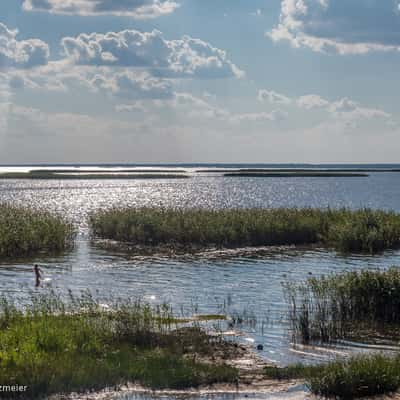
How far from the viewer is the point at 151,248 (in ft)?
137

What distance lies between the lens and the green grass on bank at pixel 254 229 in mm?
41188

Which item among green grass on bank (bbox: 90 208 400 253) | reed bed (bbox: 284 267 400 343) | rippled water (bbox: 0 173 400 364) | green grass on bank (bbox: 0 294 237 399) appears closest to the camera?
green grass on bank (bbox: 0 294 237 399)

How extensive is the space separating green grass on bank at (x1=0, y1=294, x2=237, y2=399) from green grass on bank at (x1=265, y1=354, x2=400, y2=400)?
198 cm

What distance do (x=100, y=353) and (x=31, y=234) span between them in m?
24.4

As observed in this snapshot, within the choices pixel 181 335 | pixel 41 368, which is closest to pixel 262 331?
pixel 181 335

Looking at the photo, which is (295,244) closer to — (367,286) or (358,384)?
(367,286)

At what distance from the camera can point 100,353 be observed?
53.2 ft

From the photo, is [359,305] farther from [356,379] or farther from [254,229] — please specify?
[254,229]

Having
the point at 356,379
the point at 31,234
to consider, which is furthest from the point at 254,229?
the point at 356,379

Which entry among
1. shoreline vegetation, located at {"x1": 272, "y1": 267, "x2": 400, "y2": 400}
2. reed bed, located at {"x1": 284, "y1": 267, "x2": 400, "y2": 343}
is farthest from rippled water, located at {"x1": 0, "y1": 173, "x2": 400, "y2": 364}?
reed bed, located at {"x1": 284, "y1": 267, "x2": 400, "y2": 343}

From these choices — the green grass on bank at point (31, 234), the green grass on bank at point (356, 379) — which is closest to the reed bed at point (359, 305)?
the green grass on bank at point (356, 379)

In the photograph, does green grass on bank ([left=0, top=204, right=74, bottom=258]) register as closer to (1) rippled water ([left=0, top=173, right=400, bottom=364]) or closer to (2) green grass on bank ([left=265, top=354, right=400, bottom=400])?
(1) rippled water ([left=0, top=173, right=400, bottom=364])

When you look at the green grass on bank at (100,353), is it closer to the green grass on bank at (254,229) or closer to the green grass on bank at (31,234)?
the green grass on bank at (31,234)

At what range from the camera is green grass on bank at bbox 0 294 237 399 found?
14.4 m
